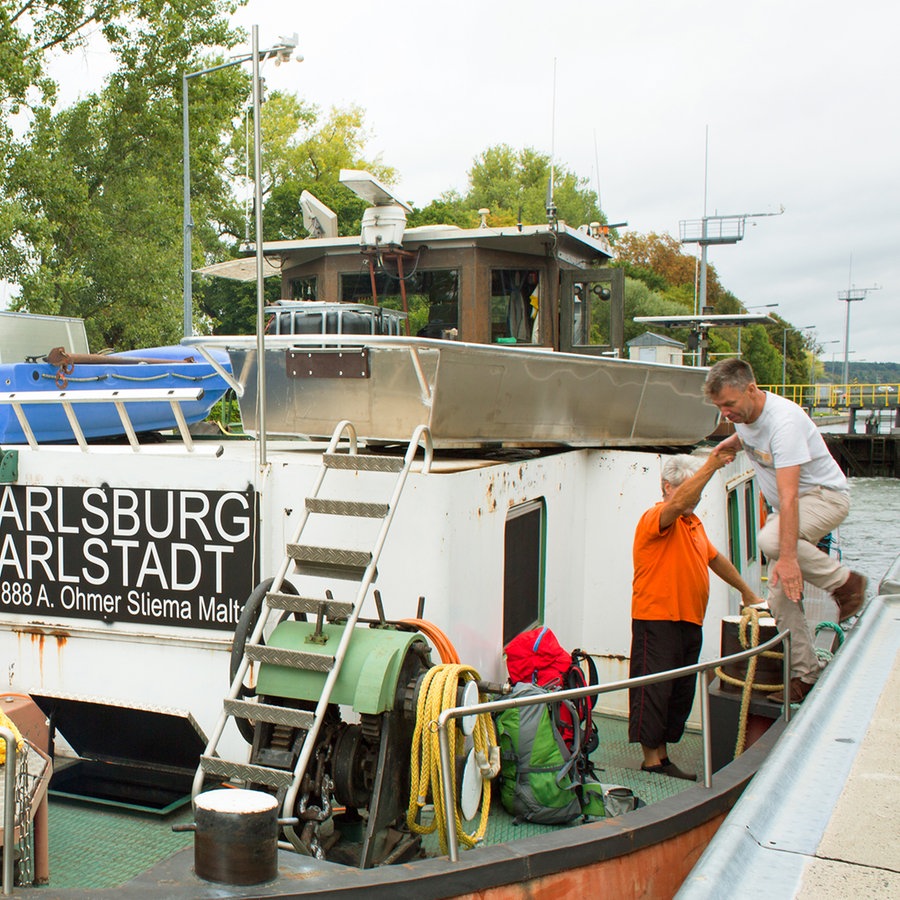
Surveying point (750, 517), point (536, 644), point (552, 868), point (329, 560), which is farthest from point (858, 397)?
point (552, 868)

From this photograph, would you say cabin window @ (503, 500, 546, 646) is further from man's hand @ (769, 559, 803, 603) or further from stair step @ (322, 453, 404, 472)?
man's hand @ (769, 559, 803, 603)

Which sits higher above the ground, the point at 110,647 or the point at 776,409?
the point at 776,409

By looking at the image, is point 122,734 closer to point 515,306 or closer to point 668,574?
point 668,574

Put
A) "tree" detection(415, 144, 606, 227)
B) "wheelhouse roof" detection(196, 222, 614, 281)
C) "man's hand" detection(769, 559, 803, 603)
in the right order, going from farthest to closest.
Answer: "tree" detection(415, 144, 606, 227) < "wheelhouse roof" detection(196, 222, 614, 281) < "man's hand" detection(769, 559, 803, 603)

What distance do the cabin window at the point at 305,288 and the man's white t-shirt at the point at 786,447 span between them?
390cm

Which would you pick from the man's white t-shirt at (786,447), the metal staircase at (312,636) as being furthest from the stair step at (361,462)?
the man's white t-shirt at (786,447)

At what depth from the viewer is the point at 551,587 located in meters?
6.11

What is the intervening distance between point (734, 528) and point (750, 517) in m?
1.13

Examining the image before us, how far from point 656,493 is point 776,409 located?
1764 millimetres

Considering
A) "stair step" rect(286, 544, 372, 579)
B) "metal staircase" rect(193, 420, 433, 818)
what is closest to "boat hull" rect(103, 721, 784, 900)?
"metal staircase" rect(193, 420, 433, 818)

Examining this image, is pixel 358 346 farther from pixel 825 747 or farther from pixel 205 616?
pixel 825 747

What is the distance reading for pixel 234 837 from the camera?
2932 mm

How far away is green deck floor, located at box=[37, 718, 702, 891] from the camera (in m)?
4.10

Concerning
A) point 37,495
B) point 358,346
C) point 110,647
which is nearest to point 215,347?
point 358,346
